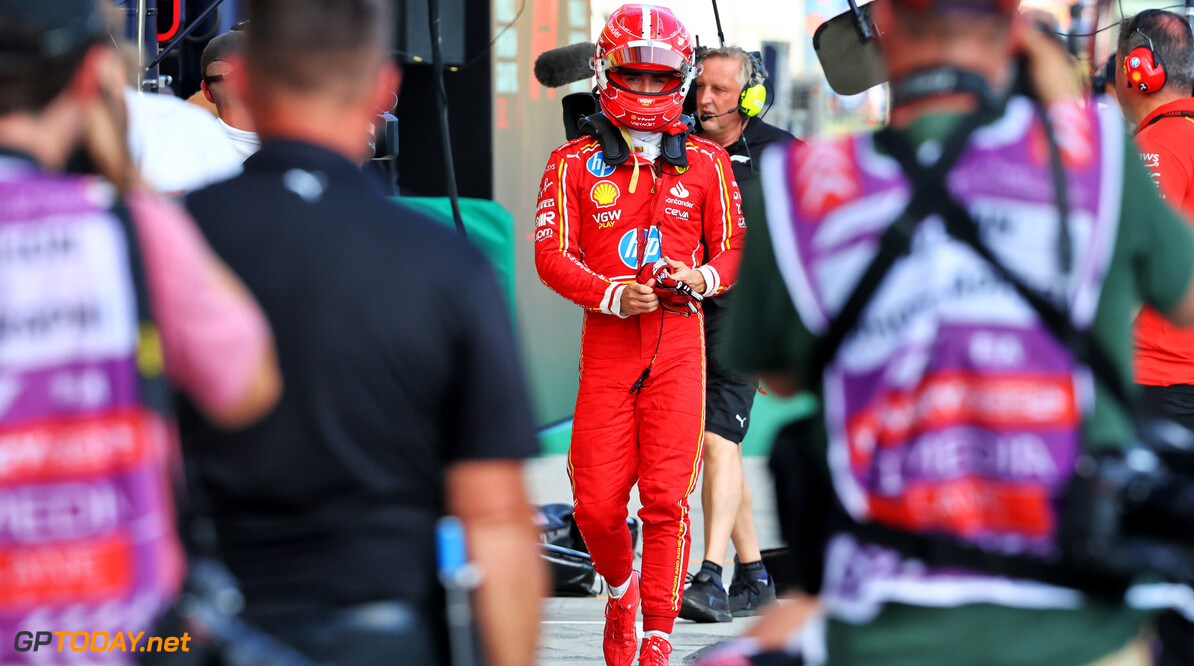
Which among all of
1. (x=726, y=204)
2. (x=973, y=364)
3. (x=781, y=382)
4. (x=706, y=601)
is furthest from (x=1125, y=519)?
(x=706, y=601)

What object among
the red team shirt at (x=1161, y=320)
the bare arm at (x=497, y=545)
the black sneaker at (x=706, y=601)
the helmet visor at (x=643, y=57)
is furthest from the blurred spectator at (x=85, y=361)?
the black sneaker at (x=706, y=601)

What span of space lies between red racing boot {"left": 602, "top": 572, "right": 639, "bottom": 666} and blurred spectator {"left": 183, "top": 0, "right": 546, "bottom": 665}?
10.1 ft

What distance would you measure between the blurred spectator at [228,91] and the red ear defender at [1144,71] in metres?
2.97

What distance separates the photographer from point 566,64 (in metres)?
7.51

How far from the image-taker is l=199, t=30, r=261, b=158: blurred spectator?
4.38 meters

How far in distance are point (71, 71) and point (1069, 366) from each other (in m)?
1.34

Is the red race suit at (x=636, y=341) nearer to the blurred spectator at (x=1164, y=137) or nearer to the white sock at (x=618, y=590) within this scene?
the white sock at (x=618, y=590)

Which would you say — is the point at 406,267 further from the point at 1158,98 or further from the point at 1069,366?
the point at 1158,98

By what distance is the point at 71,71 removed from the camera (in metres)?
1.72

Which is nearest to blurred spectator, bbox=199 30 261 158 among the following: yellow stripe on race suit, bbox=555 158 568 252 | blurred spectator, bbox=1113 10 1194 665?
yellow stripe on race suit, bbox=555 158 568 252

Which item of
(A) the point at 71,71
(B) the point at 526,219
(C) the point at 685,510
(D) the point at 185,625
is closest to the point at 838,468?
(D) the point at 185,625

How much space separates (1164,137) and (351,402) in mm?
3554

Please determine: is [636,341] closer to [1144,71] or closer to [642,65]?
[642,65]

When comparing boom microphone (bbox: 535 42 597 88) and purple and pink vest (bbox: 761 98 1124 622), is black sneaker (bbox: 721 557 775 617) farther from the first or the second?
purple and pink vest (bbox: 761 98 1124 622)
